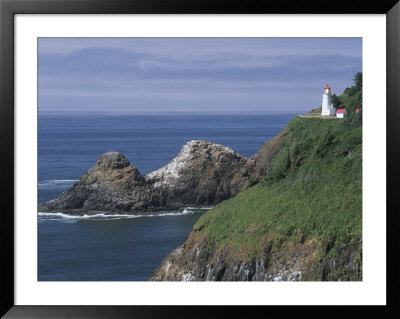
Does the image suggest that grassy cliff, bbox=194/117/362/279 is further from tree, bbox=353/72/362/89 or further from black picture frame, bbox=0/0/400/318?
black picture frame, bbox=0/0/400/318

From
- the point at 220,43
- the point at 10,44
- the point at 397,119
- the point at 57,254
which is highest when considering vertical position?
the point at 220,43

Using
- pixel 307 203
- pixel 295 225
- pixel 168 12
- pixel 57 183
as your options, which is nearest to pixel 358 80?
pixel 307 203

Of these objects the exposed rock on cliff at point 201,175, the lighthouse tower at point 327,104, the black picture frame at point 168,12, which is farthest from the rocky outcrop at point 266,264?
A: the exposed rock on cliff at point 201,175

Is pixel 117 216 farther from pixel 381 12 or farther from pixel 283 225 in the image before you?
pixel 381 12

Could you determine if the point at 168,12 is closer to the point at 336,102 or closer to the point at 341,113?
the point at 341,113

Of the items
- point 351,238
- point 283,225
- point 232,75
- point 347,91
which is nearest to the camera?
point 351,238

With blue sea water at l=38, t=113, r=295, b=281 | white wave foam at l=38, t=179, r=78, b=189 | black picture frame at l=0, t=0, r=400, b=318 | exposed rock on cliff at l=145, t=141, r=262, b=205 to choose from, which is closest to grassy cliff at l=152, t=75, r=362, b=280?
blue sea water at l=38, t=113, r=295, b=281

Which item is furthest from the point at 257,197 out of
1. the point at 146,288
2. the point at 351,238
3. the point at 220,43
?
the point at 146,288
